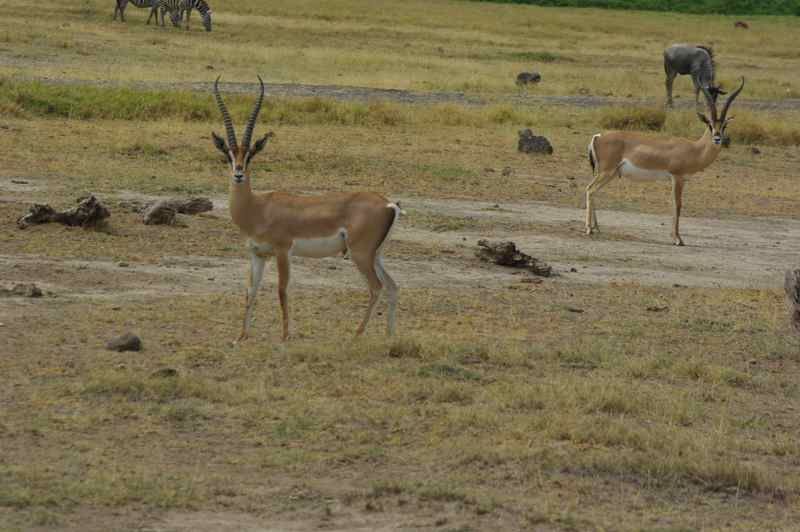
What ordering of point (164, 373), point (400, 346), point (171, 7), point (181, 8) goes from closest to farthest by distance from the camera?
point (164, 373) → point (400, 346) → point (171, 7) → point (181, 8)

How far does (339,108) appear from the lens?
23000mm

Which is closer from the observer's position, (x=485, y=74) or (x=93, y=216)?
(x=93, y=216)

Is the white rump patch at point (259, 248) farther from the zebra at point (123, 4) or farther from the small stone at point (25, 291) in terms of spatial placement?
the zebra at point (123, 4)

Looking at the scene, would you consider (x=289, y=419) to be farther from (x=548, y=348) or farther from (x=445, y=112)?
(x=445, y=112)

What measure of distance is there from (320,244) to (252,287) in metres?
0.52

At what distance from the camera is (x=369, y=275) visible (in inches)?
390

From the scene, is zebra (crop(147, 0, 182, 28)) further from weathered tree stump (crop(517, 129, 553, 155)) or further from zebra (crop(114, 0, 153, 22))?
weathered tree stump (crop(517, 129, 553, 155))

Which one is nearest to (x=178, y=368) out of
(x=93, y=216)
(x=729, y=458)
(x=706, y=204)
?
(x=729, y=458)

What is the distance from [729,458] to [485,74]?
2662 cm

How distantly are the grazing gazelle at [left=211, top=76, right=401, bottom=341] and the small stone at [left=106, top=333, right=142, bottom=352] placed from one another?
29.2 inches

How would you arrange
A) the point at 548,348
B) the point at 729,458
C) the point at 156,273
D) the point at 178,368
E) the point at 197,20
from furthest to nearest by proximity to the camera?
the point at 197,20 → the point at 156,273 → the point at 548,348 → the point at 178,368 → the point at 729,458

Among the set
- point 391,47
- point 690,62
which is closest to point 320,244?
point 690,62

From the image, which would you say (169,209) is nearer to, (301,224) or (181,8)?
(301,224)

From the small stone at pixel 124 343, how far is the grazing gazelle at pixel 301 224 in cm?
74
